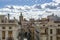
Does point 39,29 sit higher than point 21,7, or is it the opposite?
point 21,7

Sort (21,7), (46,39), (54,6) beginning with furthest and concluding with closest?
(21,7), (54,6), (46,39)

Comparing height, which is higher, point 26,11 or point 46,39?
point 26,11

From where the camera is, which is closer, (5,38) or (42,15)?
(5,38)

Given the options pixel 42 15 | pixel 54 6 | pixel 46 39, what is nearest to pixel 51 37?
pixel 46 39

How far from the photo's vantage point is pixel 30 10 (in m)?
14.8

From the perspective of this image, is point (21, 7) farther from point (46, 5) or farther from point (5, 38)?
point (5, 38)

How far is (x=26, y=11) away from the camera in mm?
14828

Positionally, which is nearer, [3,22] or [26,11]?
[3,22]

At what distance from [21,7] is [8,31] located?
16.6ft

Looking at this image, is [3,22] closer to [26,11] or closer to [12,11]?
[12,11]

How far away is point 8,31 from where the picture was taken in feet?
31.7

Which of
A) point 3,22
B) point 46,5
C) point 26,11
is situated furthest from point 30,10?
point 3,22

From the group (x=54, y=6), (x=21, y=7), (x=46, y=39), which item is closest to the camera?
(x=46, y=39)

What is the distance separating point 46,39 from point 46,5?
15.5ft
